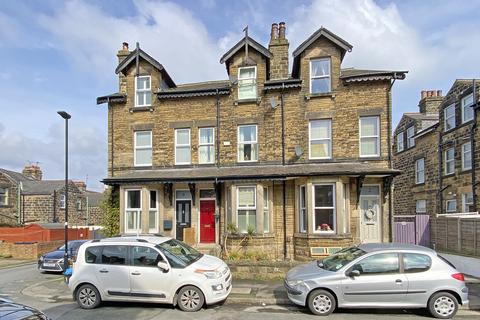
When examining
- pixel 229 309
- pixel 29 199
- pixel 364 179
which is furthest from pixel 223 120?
pixel 29 199

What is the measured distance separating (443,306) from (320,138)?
28.3 feet

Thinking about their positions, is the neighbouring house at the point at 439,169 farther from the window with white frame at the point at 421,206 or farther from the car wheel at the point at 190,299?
the car wheel at the point at 190,299

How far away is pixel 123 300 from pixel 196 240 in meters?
6.94

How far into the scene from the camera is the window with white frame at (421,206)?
25.0m

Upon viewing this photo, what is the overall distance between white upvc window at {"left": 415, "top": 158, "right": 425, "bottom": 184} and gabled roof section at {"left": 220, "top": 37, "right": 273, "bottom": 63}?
15557 millimetres

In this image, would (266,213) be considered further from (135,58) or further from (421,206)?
(421,206)

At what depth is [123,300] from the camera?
9164mm

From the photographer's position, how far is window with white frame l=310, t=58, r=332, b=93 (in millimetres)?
15656

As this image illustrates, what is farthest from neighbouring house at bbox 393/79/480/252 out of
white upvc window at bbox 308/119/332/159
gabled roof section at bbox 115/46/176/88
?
gabled roof section at bbox 115/46/176/88

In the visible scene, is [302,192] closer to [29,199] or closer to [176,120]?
[176,120]

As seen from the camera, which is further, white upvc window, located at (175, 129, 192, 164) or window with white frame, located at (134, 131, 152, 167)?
window with white frame, located at (134, 131, 152, 167)

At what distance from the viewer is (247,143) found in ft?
53.1

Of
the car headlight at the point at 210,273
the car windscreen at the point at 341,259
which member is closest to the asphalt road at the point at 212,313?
the car headlight at the point at 210,273

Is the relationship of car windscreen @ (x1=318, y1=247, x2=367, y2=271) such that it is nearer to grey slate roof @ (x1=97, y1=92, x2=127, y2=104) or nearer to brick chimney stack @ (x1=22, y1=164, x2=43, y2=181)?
grey slate roof @ (x1=97, y1=92, x2=127, y2=104)
